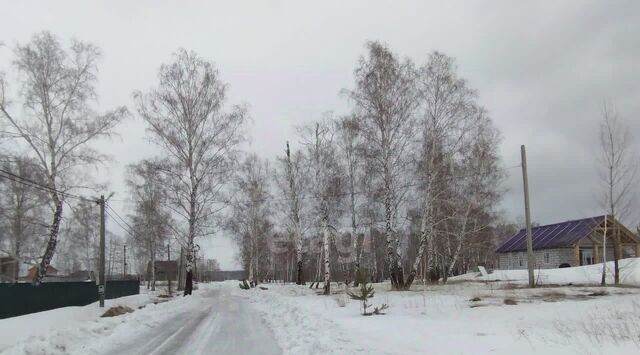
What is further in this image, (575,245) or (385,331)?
(575,245)

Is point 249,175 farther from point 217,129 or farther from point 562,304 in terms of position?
point 562,304

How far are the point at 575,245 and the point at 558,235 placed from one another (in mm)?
3288

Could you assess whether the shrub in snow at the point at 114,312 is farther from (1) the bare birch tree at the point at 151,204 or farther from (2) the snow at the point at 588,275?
(2) the snow at the point at 588,275

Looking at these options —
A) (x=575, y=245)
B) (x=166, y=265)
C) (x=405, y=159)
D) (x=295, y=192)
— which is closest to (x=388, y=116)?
(x=405, y=159)

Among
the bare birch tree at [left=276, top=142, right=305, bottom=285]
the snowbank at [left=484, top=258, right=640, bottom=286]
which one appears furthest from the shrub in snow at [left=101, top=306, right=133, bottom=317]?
the snowbank at [left=484, top=258, right=640, bottom=286]

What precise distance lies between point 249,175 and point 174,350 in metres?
39.5

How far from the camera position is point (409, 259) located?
6994 centimetres

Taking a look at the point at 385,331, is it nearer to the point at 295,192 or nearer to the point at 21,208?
the point at 21,208

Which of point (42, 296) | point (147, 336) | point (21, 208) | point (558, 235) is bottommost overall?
point (147, 336)

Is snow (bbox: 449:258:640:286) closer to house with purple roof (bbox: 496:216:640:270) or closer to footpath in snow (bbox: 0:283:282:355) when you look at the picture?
house with purple roof (bbox: 496:216:640:270)

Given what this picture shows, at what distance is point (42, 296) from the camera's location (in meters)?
23.4

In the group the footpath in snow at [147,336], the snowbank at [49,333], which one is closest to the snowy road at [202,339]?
the footpath in snow at [147,336]

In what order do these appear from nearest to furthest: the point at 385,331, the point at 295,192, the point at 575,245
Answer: the point at 385,331 → the point at 295,192 → the point at 575,245

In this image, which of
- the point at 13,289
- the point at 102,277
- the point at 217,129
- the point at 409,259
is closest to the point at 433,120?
the point at 217,129
